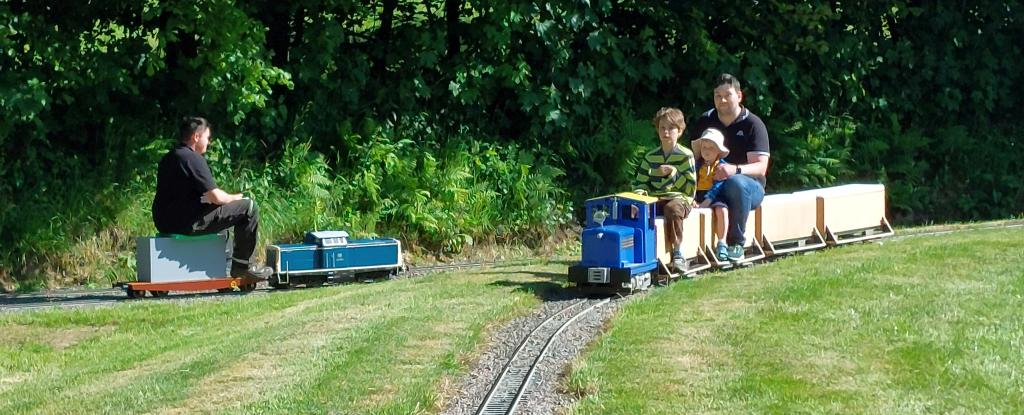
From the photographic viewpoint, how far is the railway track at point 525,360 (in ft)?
26.2

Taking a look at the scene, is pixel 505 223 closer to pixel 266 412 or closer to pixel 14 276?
pixel 14 276

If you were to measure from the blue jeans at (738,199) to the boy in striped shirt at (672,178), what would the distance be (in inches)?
17.4

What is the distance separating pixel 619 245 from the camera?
1112cm

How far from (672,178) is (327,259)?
11.2ft

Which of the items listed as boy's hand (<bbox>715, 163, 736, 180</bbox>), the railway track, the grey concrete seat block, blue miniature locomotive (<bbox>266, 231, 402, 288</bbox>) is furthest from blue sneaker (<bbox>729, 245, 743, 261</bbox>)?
the grey concrete seat block

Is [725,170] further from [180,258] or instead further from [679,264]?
[180,258]

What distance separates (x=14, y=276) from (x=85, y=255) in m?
0.71

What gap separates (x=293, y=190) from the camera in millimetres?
15828

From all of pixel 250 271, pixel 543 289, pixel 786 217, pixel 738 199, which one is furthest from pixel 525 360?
pixel 786 217

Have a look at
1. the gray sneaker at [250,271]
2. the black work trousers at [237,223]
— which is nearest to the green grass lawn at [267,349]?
the gray sneaker at [250,271]

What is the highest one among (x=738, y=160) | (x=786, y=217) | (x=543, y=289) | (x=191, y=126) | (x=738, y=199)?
(x=191, y=126)

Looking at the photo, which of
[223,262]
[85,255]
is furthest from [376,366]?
[85,255]

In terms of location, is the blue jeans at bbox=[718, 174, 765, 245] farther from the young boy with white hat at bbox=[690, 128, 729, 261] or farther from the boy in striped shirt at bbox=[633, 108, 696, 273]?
the boy in striped shirt at bbox=[633, 108, 696, 273]

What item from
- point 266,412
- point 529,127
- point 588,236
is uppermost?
point 529,127
